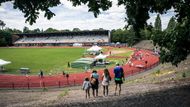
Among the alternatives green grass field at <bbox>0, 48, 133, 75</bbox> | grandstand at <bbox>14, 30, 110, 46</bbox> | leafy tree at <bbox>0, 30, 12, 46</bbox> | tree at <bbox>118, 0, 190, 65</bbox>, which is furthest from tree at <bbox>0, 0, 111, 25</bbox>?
grandstand at <bbox>14, 30, 110, 46</bbox>

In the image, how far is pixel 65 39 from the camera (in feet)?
492

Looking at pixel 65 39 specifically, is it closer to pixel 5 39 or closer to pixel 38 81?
pixel 5 39

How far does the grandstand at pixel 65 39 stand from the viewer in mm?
145725

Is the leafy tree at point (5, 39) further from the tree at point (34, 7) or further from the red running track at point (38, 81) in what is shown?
the tree at point (34, 7)

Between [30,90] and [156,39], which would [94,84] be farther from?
[30,90]

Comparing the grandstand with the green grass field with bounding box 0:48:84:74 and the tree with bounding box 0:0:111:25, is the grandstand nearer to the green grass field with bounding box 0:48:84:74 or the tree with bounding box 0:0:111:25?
the green grass field with bounding box 0:48:84:74

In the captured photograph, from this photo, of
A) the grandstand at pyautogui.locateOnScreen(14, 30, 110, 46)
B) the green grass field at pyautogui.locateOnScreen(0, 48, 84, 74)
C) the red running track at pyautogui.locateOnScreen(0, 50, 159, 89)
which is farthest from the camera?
the grandstand at pyautogui.locateOnScreen(14, 30, 110, 46)

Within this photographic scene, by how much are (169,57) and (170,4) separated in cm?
821

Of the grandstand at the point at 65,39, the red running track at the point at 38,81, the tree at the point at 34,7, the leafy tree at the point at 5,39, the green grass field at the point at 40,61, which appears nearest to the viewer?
the tree at the point at 34,7

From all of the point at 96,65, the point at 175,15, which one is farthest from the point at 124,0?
the point at 96,65

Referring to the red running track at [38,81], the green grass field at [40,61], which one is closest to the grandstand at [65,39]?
the green grass field at [40,61]

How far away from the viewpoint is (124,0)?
46.6ft

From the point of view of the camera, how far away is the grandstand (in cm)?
14573

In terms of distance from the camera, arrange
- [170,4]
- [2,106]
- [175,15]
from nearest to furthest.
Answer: [170,4] → [175,15] → [2,106]
